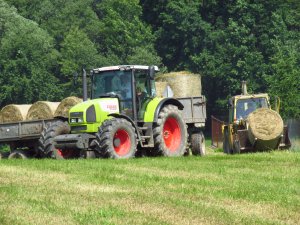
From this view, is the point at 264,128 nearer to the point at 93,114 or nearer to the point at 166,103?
the point at 166,103

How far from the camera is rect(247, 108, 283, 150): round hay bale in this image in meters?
26.7

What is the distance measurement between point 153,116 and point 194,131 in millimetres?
2883

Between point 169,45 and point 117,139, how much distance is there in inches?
1936

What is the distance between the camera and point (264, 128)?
26.7 metres

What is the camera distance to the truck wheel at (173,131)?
2378cm

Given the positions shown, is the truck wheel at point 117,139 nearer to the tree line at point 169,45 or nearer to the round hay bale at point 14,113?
the round hay bale at point 14,113

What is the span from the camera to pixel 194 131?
2600cm

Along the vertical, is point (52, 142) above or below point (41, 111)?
below

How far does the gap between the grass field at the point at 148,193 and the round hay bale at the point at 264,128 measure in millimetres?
7023

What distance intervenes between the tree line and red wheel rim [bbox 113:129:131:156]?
38417 millimetres

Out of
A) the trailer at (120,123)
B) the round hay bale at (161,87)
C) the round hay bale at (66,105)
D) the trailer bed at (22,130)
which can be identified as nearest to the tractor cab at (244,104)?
the round hay bale at (161,87)

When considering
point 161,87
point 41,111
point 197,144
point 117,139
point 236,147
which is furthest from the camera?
point 161,87

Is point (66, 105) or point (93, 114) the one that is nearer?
point (93, 114)

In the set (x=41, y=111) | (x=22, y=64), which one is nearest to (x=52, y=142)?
(x=41, y=111)
